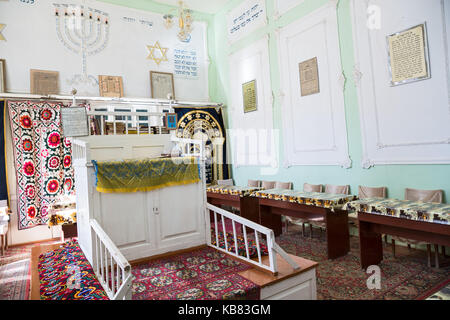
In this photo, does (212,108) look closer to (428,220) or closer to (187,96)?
(187,96)

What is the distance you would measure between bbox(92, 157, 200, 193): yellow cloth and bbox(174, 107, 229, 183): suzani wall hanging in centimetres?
391

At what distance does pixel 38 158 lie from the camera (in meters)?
5.71

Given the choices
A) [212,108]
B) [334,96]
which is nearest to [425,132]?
[334,96]

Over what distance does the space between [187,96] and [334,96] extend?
3873mm

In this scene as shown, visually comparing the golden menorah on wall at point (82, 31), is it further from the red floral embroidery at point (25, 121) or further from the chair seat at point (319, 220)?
the chair seat at point (319, 220)

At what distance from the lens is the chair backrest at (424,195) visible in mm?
3805

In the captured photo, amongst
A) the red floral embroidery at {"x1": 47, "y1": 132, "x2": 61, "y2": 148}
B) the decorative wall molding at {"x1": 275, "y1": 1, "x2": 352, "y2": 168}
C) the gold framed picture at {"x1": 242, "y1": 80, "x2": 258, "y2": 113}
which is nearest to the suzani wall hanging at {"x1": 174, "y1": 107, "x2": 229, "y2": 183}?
the gold framed picture at {"x1": 242, "y1": 80, "x2": 258, "y2": 113}

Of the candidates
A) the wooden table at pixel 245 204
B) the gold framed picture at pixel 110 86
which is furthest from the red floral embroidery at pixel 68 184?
the wooden table at pixel 245 204

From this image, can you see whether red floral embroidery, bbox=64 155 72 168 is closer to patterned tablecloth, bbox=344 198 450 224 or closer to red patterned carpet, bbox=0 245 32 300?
red patterned carpet, bbox=0 245 32 300

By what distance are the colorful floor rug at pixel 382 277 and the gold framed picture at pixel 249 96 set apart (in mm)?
3637

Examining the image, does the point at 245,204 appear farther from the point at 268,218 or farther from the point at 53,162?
the point at 53,162

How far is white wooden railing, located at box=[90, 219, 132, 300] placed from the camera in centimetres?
211

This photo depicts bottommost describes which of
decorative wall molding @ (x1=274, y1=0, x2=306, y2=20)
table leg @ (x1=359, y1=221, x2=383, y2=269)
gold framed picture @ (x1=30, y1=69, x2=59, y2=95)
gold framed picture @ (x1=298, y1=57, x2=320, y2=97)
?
table leg @ (x1=359, y1=221, x2=383, y2=269)

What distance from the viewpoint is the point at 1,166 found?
214 inches
